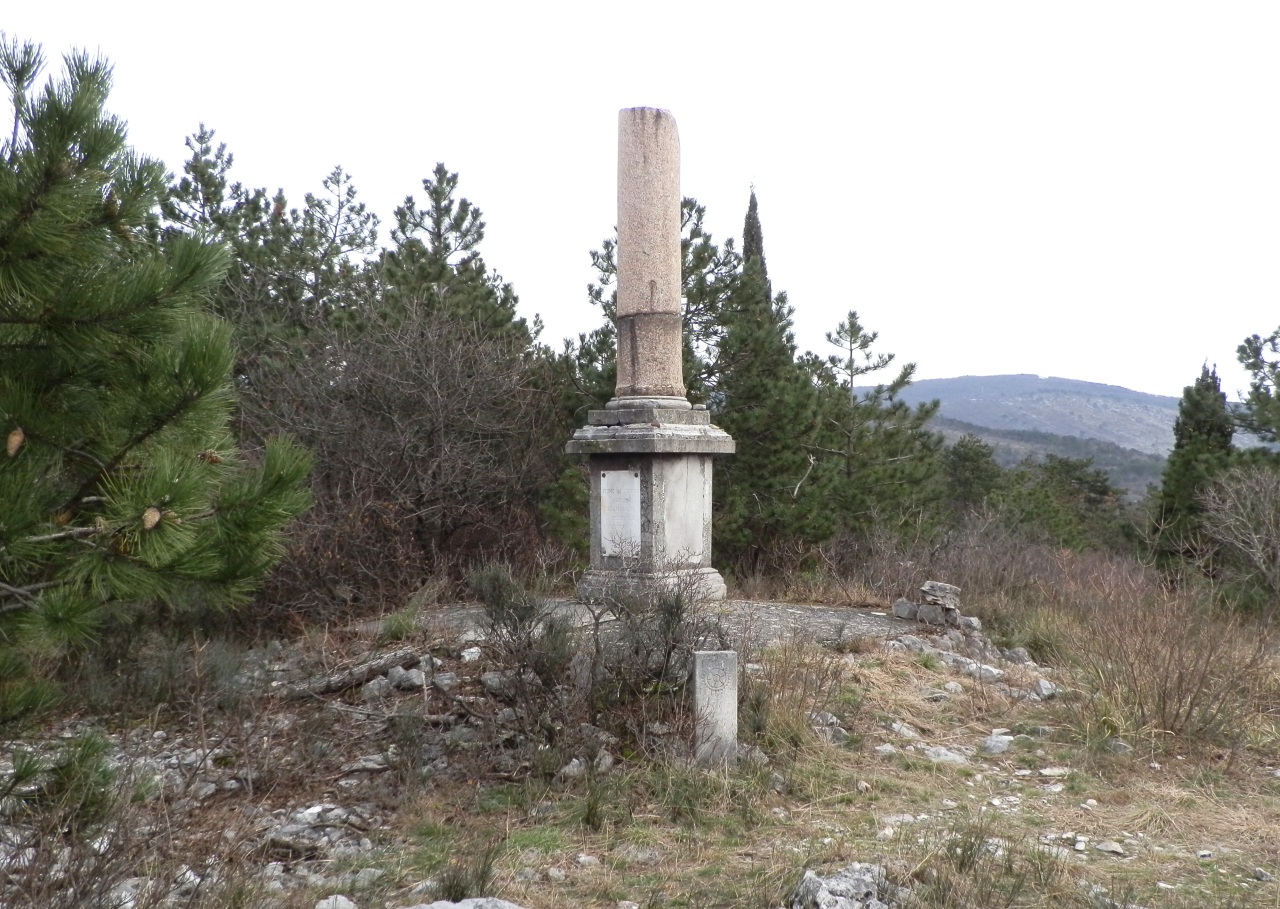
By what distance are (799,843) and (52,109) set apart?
3.78 meters

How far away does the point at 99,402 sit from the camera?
3410 millimetres

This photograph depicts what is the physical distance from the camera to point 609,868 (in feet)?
13.5

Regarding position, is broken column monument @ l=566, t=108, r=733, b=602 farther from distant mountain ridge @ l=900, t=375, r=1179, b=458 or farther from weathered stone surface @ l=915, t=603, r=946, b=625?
distant mountain ridge @ l=900, t=375, r=1179, b=458

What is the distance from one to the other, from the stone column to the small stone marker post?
3.96 meters

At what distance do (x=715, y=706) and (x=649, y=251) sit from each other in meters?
4.90

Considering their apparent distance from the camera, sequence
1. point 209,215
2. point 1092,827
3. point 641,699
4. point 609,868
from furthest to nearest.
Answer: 1. point 209,215
2. point 641,699
3. point 1092,827
4. point 609,868

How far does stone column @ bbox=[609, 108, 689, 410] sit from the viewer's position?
901 cm

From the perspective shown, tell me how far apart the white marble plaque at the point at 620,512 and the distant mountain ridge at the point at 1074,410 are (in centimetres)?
13379

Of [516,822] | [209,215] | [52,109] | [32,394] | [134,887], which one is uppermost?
[209,215]

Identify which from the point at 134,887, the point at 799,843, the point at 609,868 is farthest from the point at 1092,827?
the point at 134,887

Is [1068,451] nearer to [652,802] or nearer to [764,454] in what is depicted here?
[764,454]

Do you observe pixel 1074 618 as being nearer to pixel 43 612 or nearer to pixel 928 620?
pixel 928 620

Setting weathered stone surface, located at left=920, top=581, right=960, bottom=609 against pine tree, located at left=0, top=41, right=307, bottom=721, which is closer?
pine tree, located at left=0, top=41, right=307, bottom=721

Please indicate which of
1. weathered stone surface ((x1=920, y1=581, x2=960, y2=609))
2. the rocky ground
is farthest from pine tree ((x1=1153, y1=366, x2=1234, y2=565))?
the rocky ground
